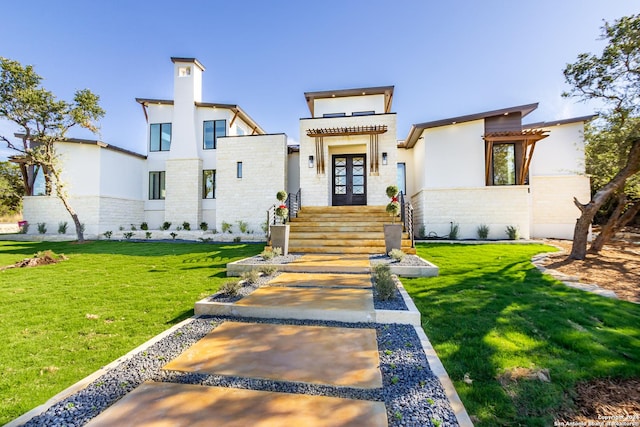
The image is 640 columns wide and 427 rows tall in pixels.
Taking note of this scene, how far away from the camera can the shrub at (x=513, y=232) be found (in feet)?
39.5

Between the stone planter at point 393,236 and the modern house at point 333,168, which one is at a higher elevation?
the modern house at point 333,168

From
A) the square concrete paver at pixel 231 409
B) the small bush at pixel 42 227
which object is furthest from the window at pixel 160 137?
the square concrete paver at pixel 231 409

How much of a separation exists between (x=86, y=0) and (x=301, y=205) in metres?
10.4

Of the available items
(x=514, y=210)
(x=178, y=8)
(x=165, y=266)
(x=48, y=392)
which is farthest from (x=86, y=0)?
(x=514, y=210)

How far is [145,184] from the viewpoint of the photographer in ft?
56.8

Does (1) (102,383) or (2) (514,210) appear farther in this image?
(2) (514,210)

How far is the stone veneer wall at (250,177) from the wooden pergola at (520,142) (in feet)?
31.2

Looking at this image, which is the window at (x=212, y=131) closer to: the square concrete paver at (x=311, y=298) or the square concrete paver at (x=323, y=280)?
the square concrete paver at (x=323, y=280)

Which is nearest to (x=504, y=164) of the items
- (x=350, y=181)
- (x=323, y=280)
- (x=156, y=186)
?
(x=350, y=181)

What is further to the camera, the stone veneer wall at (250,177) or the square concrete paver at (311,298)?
the stone veneer wall at (250,177)

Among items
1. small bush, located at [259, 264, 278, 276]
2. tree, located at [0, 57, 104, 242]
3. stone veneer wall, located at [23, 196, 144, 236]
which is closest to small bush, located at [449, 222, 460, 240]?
small bush, located at [259, 264, 278, 276]

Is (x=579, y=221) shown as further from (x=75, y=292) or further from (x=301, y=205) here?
(x=75, y=292)

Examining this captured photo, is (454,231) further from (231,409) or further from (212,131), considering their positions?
(212,131)

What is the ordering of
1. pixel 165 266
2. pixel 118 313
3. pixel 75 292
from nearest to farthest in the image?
pixel 118 313
pixel 75 292
pixel 165 266
